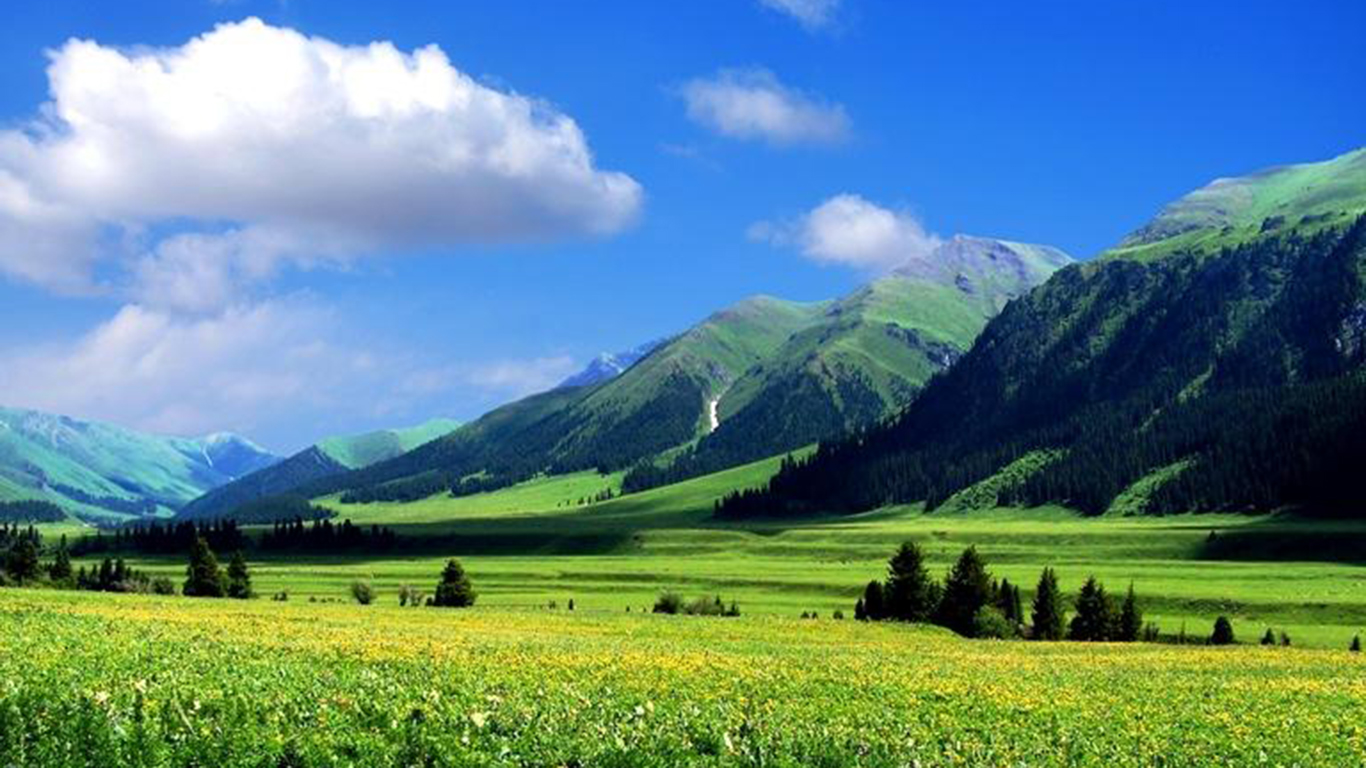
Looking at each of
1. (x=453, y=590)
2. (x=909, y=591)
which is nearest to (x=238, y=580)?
(x=453, y=590)

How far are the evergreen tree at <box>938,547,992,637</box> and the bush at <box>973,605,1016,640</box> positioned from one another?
301cm

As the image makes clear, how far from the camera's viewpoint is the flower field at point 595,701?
19875 millimetres

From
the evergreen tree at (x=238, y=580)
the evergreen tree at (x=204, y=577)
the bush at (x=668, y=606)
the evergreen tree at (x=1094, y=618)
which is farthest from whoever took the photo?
the evergreen tree at (x=238, y=580)

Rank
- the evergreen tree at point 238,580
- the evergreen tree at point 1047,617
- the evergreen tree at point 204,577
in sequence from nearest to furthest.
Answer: the evergreen tree at point 1047,617 → the evergreen tree at point 204,577 → the evergreen tree at point 238,580

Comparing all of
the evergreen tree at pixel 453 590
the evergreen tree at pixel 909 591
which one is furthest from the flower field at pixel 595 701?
the evergreen tree at pixel 453 590

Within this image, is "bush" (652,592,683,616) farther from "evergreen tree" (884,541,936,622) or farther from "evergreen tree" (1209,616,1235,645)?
"evergreen tree" (1209,616,1235,645)

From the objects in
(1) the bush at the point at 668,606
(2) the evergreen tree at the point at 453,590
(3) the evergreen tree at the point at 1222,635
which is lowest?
(3) the evergreen tree at the point at 1222,635

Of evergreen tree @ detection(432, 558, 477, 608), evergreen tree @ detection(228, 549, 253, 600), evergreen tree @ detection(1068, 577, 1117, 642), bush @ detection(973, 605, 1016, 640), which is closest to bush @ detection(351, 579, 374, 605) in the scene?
evergreen tree @ detection(228, 549, 253, 600)

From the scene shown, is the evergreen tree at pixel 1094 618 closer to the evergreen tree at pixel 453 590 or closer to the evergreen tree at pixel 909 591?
the evergreen tree at pixel 909 591

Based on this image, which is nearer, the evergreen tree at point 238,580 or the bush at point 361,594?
the evergreen tree at point 238,580

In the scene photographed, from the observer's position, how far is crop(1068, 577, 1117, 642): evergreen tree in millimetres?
99938

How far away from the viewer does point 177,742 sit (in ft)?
66.2

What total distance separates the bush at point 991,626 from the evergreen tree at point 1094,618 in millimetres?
7281

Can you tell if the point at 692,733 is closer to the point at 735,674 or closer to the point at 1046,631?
the point at 735,674
